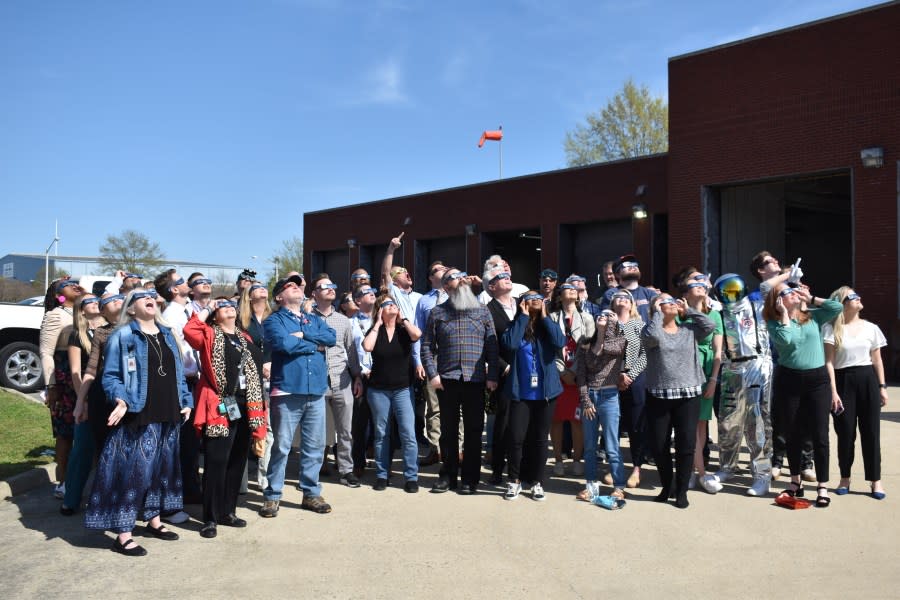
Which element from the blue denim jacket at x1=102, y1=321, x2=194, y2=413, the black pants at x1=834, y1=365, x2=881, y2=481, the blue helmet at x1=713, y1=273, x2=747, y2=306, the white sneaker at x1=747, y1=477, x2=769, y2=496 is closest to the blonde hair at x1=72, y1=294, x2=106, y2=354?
the blue denim jacket at x1=102, y1=321, x2=194, y2=413

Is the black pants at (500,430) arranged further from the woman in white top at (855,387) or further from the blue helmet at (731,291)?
the woman in white top at (855,387)

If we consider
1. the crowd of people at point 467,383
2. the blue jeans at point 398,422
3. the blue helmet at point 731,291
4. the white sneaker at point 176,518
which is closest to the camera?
the crowd of people at point 467,383

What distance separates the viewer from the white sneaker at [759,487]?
6.75 metres

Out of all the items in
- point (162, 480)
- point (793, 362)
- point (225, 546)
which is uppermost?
point (793, 362)

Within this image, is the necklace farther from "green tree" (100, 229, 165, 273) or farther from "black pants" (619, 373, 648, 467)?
"green tree" (100, 229, 165, 273)

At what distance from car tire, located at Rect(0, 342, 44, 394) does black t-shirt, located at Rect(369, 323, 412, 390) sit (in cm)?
870

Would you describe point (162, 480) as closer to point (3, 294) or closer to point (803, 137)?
point (803, 137)

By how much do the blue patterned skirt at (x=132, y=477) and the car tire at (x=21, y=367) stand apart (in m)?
9.02

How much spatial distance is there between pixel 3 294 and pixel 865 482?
55.1m

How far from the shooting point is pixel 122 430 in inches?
210

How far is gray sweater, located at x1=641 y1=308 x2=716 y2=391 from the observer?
6500 mm

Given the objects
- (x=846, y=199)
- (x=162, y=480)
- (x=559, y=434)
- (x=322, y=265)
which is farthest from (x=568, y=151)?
(x=162, y=480)

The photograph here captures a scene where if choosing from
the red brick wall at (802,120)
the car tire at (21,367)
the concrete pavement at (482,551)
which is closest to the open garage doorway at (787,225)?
the red brick wall at (802,120)

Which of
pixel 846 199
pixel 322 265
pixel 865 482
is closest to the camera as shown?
pixel 865 482
